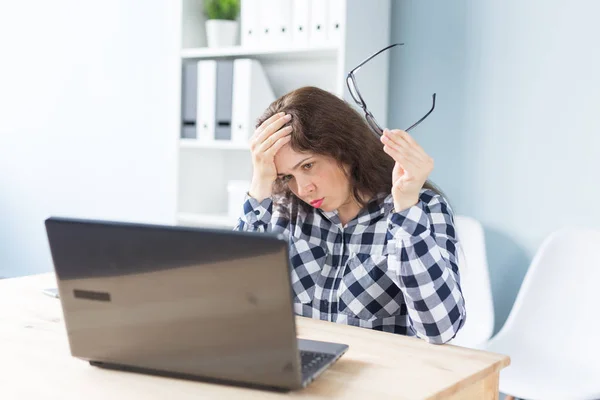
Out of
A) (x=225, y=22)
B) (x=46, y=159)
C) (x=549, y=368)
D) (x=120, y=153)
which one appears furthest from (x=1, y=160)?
(x=549, y=368)

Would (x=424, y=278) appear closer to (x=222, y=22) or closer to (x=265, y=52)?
(x=265, y=52)

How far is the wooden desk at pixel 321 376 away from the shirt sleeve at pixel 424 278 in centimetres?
6

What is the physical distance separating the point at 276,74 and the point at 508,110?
926mm

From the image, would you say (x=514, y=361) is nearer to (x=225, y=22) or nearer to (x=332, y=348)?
(x=332, y=348)

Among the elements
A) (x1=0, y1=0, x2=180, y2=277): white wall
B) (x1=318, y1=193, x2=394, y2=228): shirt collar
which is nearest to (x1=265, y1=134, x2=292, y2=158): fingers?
(x1=318, y1=193, x2=394, y2=228): shirt collar

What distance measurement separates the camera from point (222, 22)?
299cm

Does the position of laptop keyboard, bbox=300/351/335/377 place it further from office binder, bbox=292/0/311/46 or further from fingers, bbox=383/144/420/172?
office binder, bbox=292/0/311/46

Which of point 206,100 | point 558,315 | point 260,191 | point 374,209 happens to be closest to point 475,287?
point 558,315

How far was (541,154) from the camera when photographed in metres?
2.53

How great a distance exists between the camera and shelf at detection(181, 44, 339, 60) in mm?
2701

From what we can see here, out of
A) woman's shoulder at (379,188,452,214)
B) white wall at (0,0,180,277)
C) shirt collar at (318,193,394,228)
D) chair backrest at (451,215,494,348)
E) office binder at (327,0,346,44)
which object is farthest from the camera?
white wall at (0,0,180,277)

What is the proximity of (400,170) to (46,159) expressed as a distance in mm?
2990

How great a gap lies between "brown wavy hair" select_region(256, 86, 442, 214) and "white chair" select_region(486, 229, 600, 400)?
2.55 ft

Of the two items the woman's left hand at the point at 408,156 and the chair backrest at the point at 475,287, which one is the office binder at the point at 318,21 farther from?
the woman's left hand at the point at 408,156
